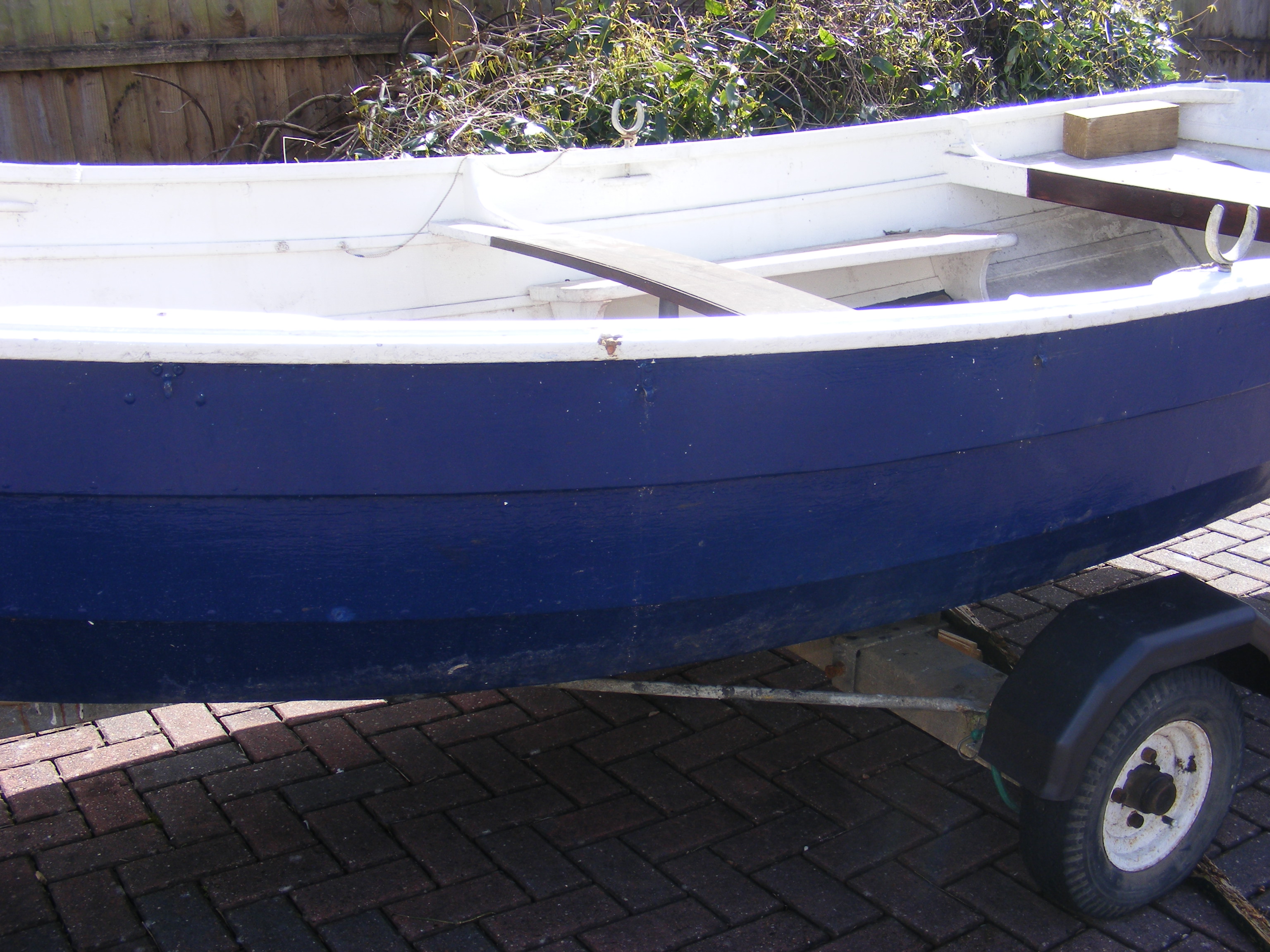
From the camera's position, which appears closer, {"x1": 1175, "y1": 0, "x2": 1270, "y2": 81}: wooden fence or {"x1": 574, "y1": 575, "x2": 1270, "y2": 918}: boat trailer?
{"x1": 574, "y1": 575, "x2": 1270, "y2": 918}: boat trailer

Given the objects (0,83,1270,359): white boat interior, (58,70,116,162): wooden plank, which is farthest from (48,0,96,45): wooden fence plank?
(0,83,1270,359): white boat interior

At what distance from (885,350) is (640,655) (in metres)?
0.67

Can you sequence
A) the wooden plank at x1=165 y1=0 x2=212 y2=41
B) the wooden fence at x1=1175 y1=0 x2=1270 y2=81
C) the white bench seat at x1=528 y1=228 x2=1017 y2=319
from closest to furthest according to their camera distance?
the white bench seat at x1=528 y1=228 x2=1017 y2=319
the wooden plank at x1=165 y1=0 x2=212 y2=41
the wooden fence at x1=1175 y1=0 x2=1270 y2=81

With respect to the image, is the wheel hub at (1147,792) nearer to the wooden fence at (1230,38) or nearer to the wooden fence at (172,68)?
the wooden fence at (172,68)

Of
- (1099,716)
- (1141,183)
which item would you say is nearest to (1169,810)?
(1099,716)

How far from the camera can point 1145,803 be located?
7.05 ft

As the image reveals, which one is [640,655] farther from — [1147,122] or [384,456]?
[1147,122]

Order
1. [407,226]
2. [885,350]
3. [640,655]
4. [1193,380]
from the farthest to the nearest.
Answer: [407,226], [1193,380], [640,655], [885,350]

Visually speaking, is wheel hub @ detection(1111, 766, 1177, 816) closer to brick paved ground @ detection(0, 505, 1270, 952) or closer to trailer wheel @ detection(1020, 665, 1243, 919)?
trailer wheel @ detection(1020, 665, 1243, 919)

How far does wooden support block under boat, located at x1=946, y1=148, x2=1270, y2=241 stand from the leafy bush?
5.14 ft

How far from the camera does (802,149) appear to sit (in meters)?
3.44

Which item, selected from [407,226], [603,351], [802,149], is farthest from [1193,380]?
[407,226]

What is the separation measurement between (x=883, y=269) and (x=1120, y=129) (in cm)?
103

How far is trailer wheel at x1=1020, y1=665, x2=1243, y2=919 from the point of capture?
6.86 ft
